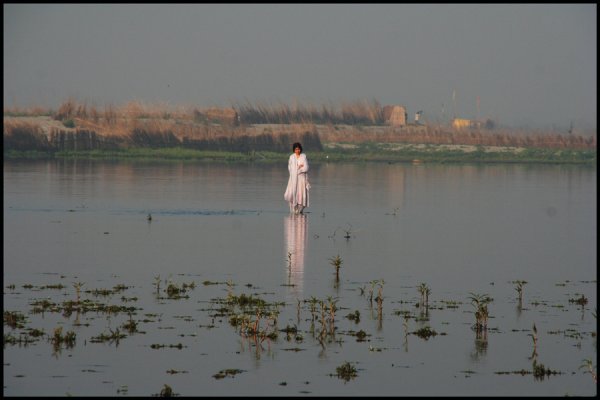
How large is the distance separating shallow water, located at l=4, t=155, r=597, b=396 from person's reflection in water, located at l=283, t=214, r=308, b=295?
0.03 metres

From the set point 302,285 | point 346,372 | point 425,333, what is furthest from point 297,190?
point 346,372

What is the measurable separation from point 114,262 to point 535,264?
17.3 feet

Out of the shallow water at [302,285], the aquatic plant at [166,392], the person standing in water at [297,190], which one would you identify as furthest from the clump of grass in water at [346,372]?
the person standing in water at [297,190]

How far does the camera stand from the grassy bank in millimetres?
49062

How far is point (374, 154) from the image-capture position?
2218 inches

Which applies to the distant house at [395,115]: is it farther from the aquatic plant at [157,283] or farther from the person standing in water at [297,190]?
the aquatic plant at [157,283]

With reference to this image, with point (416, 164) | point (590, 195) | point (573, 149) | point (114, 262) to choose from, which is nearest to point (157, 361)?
point (114, 262)

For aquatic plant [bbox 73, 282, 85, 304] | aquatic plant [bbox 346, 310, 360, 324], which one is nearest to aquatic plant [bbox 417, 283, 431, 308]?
aquatic plant [bbox 346, 310, 360, 324]

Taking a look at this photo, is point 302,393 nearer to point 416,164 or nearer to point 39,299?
point 39,299

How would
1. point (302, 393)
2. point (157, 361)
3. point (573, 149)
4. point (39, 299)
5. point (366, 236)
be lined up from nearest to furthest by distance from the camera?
1. point (302, 393)
2. point (157, 361)
3. point (39, 299)
4. point (366, 236)
5. point (573, 149)

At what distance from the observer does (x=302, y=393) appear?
27.3 ft

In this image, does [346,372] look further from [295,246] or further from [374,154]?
[374,154]

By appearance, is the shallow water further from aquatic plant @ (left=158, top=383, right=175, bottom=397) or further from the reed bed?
the reed bed

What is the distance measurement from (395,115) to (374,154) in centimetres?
1658
